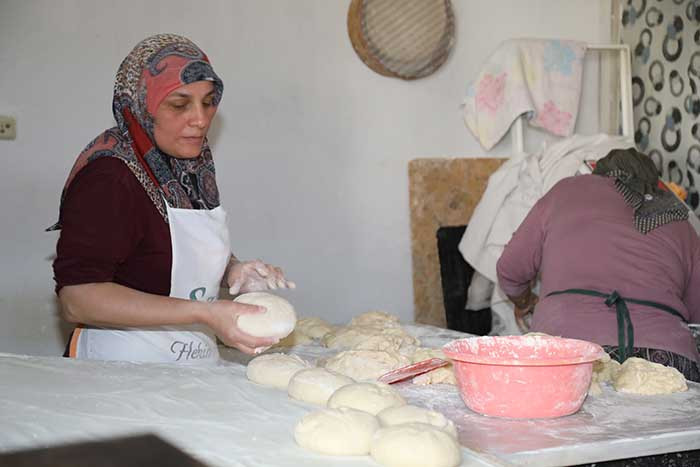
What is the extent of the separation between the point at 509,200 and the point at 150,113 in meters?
1.87

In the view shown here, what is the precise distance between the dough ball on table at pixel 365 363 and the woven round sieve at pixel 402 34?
5.89ft

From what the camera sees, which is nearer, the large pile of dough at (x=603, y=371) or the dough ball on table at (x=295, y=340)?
the large pile of dough at (x=603, y=371)

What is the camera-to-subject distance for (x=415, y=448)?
4.21 feet

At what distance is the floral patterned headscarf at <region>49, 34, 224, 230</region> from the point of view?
7.03ft

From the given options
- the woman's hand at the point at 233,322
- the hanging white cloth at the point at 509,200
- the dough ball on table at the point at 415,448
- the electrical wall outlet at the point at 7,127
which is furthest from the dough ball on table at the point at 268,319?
the hanging white cloth at the point at 509,200

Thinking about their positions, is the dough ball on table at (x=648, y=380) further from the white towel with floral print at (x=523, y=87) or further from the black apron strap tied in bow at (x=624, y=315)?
the white towel with floral print at (x=523, y=87)

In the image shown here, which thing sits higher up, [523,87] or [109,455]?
[523,87]

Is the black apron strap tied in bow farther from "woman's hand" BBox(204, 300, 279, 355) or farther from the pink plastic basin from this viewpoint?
"woman's hand" BBox(204, 300, 279, 355)

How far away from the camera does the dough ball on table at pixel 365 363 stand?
6.55 ft

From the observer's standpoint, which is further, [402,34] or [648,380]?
[402,34]

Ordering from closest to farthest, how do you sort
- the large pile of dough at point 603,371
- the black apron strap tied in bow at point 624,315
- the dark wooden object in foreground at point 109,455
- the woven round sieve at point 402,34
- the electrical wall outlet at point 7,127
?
1. the dark wooden object in foreground at point 109,455
2. the large pile of dough at point 603,371
3. the black apron strap tied in bow at point 624,315
4. the electrical wall outlet at point 7,127
5. the woven round sieve at point 402,34

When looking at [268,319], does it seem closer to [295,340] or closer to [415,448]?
[415,448]

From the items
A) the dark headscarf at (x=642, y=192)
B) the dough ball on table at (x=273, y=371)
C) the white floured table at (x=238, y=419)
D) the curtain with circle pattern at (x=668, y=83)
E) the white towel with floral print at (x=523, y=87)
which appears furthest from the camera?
the white towel with floral print at (x=523, y=87)

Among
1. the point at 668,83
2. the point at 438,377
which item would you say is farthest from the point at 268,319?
the point at 668,83
